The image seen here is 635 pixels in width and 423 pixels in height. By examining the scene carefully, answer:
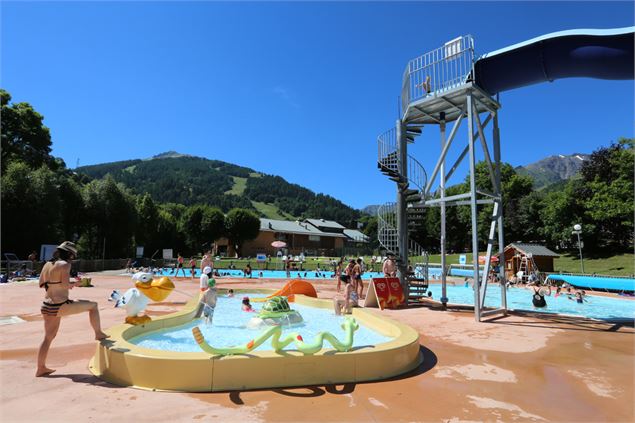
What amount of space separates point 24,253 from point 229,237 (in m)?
39.2

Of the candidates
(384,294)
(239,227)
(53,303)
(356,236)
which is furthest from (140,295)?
(356,236)

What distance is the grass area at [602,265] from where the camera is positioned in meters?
32.6

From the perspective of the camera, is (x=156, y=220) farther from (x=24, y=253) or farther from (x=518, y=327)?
(x=518, y=327)

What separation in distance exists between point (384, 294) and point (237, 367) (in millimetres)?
9417

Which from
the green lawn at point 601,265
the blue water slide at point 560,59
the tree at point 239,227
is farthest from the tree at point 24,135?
the green lawn at point 601,265

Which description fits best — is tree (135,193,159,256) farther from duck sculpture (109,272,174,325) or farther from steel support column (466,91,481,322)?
steel support column (466,91,481,322)

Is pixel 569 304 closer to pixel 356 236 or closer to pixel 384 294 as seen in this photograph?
pixel 384 294

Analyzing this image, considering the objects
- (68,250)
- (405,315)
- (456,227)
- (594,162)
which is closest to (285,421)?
(68,250)

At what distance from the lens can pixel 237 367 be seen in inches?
197

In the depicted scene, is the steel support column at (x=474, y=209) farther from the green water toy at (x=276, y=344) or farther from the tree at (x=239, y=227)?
the tree at (x=239, y=227)

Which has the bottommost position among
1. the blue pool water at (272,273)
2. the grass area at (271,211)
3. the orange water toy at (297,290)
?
the blue pool water at (272,273)

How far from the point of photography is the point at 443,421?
4.20 metres

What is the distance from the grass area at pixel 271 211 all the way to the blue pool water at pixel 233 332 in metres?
139

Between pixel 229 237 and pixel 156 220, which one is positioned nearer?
pixel 156 220
